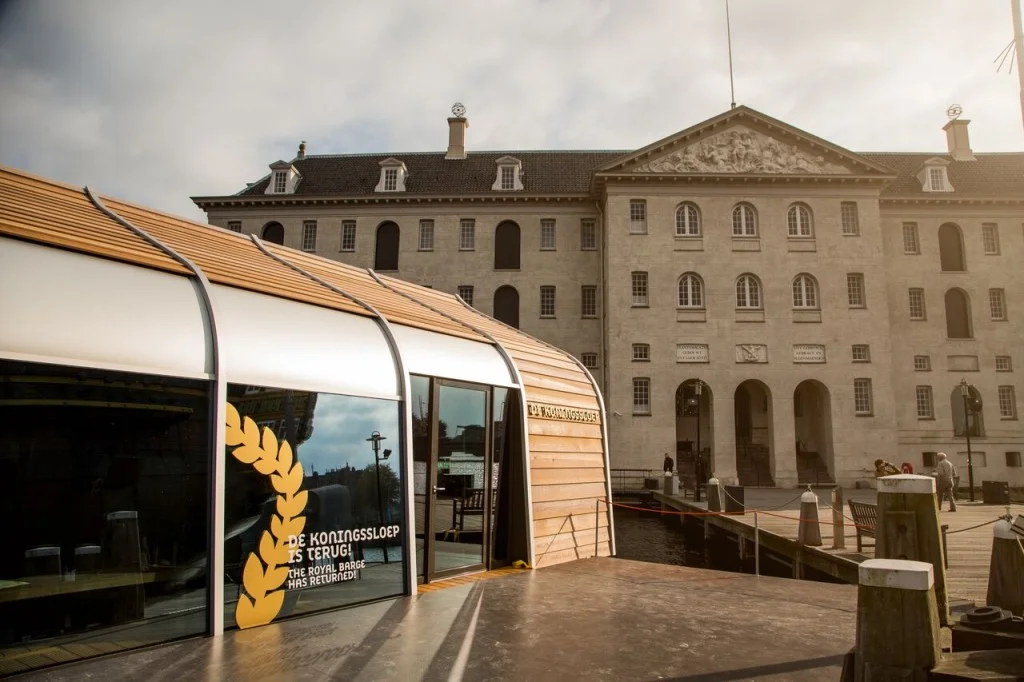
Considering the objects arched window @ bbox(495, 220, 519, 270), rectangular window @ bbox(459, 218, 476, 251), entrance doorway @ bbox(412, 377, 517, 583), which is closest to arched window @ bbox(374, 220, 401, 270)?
rectangular window @ bbox(459, 218, 476, 251)

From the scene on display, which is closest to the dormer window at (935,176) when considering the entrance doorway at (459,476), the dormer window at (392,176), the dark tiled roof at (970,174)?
the dark tiled roof at (970,174)

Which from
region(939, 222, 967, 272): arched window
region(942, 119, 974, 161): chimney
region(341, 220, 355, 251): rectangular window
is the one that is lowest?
region(939, 222, 967, 272): arched window

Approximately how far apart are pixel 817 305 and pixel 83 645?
37.1 meters

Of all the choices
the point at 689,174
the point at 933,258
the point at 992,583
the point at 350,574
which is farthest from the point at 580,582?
the point at 933,258

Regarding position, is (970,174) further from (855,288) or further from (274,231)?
(274,231)

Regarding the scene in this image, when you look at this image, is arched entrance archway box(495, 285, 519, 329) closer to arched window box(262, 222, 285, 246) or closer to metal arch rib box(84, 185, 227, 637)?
arched window box(262, 222, 285, 246)

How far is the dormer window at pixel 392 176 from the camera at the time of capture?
1599 inches

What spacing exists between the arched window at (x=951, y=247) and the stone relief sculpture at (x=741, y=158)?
778cm

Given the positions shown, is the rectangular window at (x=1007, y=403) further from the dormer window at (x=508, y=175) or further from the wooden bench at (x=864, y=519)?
the wooden bench at (x=864, y=519)

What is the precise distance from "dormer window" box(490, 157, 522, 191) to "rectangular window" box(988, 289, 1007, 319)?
27.5 meters

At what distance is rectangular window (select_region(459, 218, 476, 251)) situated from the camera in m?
39.8

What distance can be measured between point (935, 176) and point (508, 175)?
25.1m

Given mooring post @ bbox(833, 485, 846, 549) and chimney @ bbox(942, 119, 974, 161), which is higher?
chimney @ bbox(942, 119, 974, 161)

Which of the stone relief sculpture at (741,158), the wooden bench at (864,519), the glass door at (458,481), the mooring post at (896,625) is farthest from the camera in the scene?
the stone relief sculpture at (741,158)
